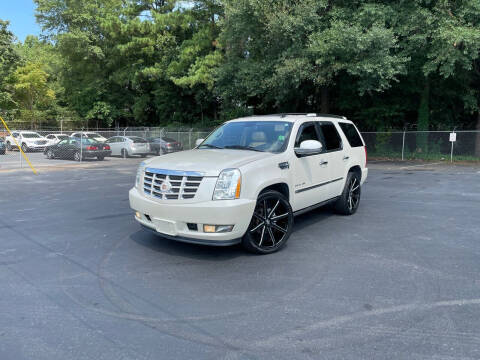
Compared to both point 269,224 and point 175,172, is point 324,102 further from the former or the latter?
point 175,172

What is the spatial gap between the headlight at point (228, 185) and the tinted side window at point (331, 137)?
250 cm

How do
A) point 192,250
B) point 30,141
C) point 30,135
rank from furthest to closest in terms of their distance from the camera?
point 30,135 < point 30,141 < point 192,250

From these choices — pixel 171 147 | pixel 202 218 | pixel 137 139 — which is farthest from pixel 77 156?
pixel 202 218

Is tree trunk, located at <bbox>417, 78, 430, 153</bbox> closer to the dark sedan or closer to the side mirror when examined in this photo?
the dark sedan

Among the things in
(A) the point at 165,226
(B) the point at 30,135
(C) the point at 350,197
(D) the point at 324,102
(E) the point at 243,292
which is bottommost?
(E) the point at 243,292

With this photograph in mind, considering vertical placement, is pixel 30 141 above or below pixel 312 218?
above

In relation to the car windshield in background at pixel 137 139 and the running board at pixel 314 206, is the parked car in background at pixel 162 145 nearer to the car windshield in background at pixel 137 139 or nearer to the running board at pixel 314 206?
the car windshield in background at pixel 137 139

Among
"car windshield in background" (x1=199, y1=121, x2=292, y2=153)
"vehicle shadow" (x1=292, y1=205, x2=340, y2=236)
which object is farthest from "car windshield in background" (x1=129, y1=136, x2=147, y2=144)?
"car windshield in background" (x1=199, y1=121, x2=292, y2=153)

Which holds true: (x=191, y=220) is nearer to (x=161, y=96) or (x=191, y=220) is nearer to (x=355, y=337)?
(x=355, y=337)

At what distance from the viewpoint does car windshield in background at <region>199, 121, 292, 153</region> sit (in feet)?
18.5

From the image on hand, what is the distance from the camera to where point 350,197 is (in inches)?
287

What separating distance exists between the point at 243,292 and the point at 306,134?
3.05 metres

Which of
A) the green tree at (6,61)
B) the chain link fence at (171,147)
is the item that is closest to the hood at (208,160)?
the chain link fence at (171,147)

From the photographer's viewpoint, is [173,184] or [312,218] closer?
[173,184]
